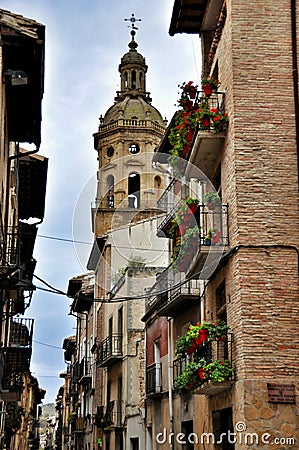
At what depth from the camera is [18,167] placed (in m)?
21.7

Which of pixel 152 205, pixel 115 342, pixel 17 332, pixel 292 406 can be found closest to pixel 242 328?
pixel 292 406

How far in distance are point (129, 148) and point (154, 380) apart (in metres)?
23.3

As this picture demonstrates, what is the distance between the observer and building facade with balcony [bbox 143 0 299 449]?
13359 millimetres

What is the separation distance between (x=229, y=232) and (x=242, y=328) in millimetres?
2153

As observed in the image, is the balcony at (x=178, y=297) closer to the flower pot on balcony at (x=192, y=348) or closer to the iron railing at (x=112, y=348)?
the flower pot on balcony at (x=192, y=348)

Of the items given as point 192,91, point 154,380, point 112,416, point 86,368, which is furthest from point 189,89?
point 86,368

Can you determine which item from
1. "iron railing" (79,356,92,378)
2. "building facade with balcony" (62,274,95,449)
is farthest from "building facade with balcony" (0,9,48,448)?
"iron railing" (79,356,92,378)

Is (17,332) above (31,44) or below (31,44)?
below

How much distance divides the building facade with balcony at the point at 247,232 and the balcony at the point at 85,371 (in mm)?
22333

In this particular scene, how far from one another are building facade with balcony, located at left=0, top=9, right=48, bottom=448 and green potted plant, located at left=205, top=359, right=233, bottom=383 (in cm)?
370

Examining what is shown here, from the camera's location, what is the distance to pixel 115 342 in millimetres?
30547

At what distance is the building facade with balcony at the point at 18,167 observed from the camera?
1450 centimetres

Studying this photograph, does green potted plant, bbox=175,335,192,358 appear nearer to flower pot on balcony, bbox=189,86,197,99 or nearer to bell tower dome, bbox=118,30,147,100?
flower pot on balcony, bbox=189,86,197,99

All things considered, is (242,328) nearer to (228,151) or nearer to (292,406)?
(292,406)
